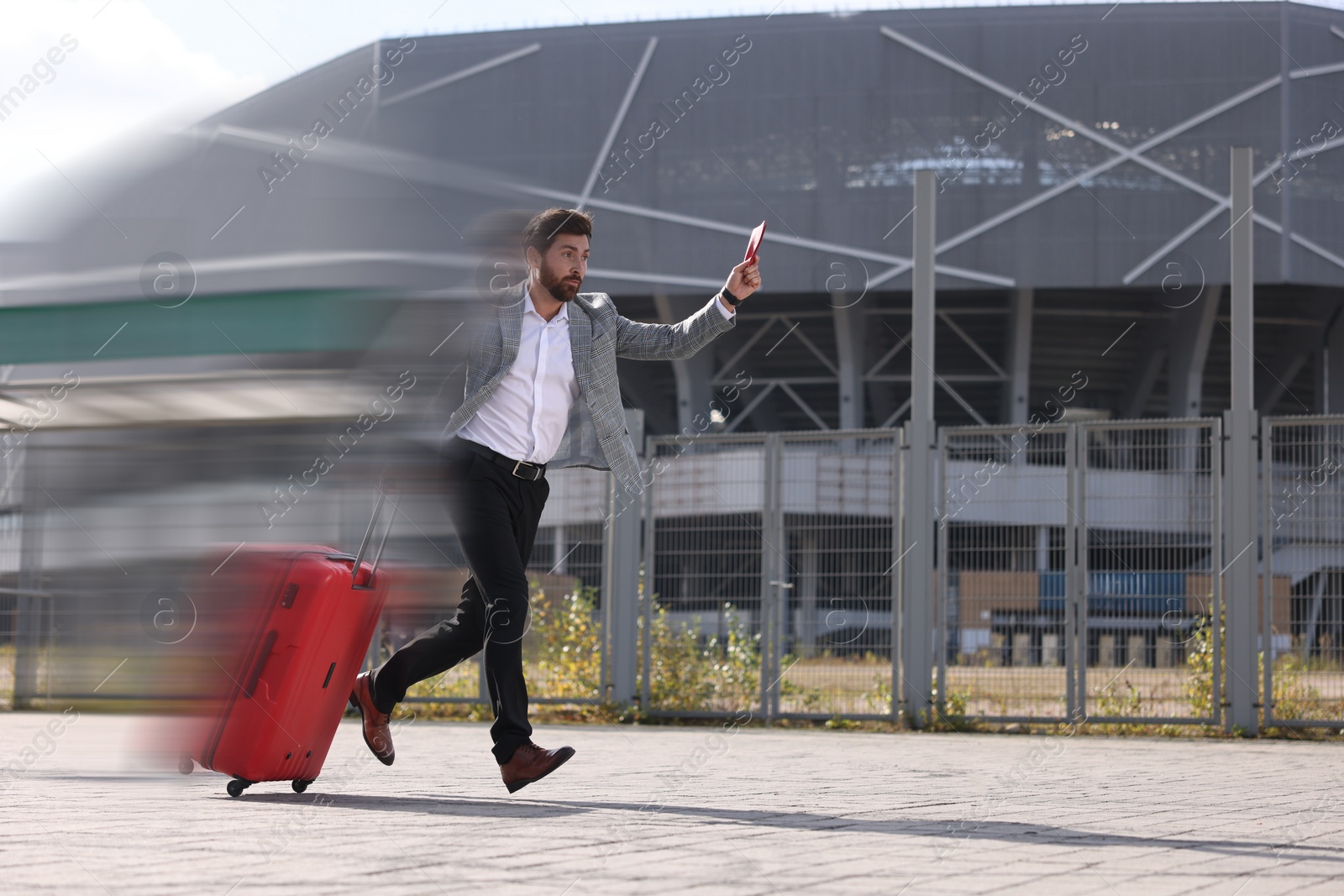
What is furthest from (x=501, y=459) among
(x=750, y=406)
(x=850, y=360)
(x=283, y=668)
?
(x=750, y=406)

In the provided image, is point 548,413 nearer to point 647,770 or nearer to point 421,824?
point 421,824

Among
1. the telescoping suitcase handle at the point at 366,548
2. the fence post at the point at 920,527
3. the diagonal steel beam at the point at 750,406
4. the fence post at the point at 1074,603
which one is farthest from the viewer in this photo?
the diagonal steel beam at the point at 750,406

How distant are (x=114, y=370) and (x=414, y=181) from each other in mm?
2109

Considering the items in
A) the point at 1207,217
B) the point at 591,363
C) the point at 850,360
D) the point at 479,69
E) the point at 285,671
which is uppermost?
the point at 479,69

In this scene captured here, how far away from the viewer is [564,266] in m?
4.77

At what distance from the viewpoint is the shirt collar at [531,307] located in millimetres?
4879

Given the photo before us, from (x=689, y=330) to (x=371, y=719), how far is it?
1.71 metres

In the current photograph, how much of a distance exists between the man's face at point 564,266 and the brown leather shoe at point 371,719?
1470 millimetres

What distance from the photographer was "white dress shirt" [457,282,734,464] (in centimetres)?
472

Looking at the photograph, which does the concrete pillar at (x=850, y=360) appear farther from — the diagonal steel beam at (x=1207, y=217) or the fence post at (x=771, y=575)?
the fence post at (x=771, y=575)

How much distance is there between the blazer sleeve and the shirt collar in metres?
0.21

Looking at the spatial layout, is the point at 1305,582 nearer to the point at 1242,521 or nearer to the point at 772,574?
the point at 1242,521

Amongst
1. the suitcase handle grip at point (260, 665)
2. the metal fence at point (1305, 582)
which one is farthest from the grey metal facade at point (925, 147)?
the suitcase handle grip at point (260, 665)

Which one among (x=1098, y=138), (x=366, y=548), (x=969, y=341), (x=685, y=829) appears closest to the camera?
(x=685, y=829)
